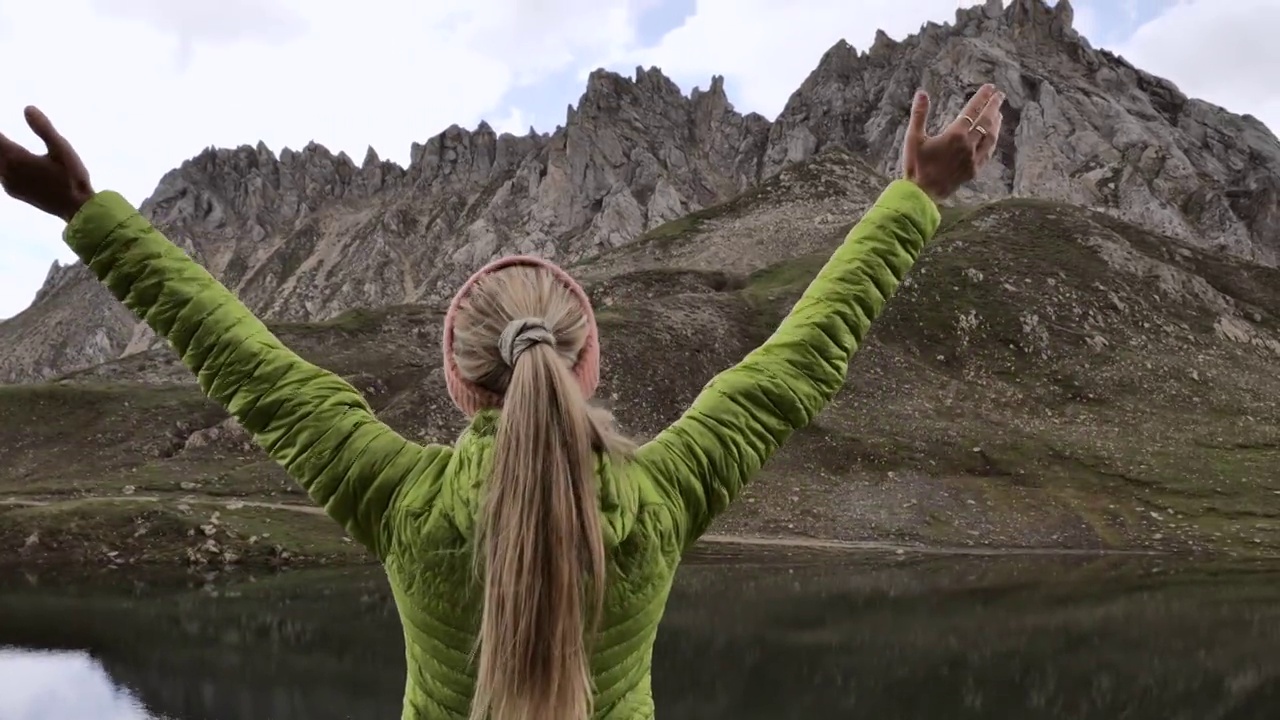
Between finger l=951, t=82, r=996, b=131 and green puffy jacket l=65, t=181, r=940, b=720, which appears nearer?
green puffy jacket l=65, t=181, r=940, b=720

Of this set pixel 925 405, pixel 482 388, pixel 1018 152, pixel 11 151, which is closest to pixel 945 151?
pixel 482 388

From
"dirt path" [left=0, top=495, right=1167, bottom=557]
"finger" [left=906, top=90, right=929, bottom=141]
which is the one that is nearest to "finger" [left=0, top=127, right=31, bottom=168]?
"finger" [left=906, top=90, right=929, bottom=141]

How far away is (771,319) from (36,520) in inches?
2424

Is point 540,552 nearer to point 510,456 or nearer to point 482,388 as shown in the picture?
point 510,456

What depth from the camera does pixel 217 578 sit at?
49062 mm

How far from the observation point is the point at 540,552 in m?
3.05

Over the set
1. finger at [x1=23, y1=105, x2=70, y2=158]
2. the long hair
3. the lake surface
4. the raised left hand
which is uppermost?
finger at [x1=23, y1=105, x2=70, y2=158]

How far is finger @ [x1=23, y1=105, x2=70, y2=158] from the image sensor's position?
3.56 meters

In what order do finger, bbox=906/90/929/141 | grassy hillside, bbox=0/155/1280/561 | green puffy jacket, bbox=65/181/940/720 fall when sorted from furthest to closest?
grassy hillside, bbox=0/155/1280/561
finger, bbox=906/90/929/141
green puffy jacket, bbox=65/181/940/720

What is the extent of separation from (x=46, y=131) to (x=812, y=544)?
57.8m

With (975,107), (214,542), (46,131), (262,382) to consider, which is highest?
(975,107)

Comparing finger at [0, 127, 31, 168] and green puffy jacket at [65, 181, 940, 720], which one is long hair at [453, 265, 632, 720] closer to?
green puffy jacket at [65, 181, 940, 720]

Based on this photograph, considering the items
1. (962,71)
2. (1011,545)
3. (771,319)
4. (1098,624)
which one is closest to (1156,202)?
(962,71)

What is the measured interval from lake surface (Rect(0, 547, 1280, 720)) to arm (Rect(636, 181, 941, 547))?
941 inches
